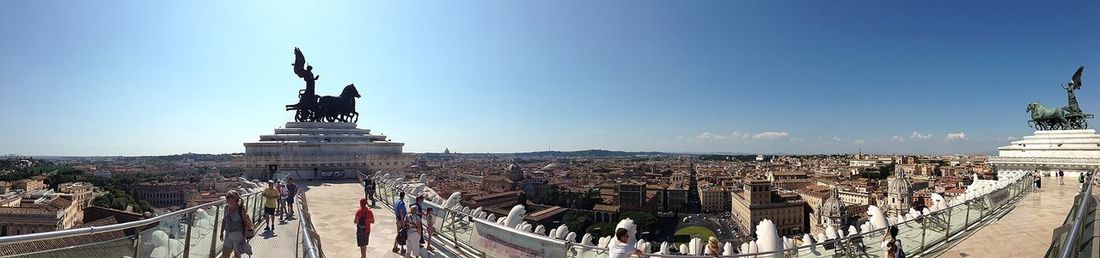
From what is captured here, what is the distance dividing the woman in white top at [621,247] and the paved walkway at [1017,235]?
452 centimetres

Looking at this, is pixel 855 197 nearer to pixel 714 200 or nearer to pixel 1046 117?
pixel 714 200

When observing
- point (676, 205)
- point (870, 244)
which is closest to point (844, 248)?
point (870, 244)

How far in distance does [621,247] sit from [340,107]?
59.1ft

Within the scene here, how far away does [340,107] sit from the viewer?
1981 cm

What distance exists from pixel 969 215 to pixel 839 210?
140 feet

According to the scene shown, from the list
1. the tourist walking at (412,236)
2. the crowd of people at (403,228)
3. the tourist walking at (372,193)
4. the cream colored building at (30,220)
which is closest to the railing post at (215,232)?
the crowd of people at (403,228)

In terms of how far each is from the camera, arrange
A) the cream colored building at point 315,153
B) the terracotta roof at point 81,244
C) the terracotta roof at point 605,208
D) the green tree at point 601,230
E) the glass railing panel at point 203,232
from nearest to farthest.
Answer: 1. the terracotta roof at point 81,244
2. the glass railing panel at point 203,232
3. the cream colored building at point 315,153
4. the green tree at point 601,230
5. the terracotta roof at point 605,208

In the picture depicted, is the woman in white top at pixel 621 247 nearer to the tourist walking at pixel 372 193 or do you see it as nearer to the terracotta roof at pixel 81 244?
the terracotta roof at pixel 81 244

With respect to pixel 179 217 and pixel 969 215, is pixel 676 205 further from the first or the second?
pixel 179 217

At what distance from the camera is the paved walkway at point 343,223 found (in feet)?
22.7

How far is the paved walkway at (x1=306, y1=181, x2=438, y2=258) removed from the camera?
22.7 feet

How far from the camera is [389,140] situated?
2050 cm

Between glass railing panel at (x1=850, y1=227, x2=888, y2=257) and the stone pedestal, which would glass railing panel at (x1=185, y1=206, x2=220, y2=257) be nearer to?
glass railing panel at (x1=850, y1=227, x2=888, y2=257)

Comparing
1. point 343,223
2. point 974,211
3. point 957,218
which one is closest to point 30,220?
point 343,223
